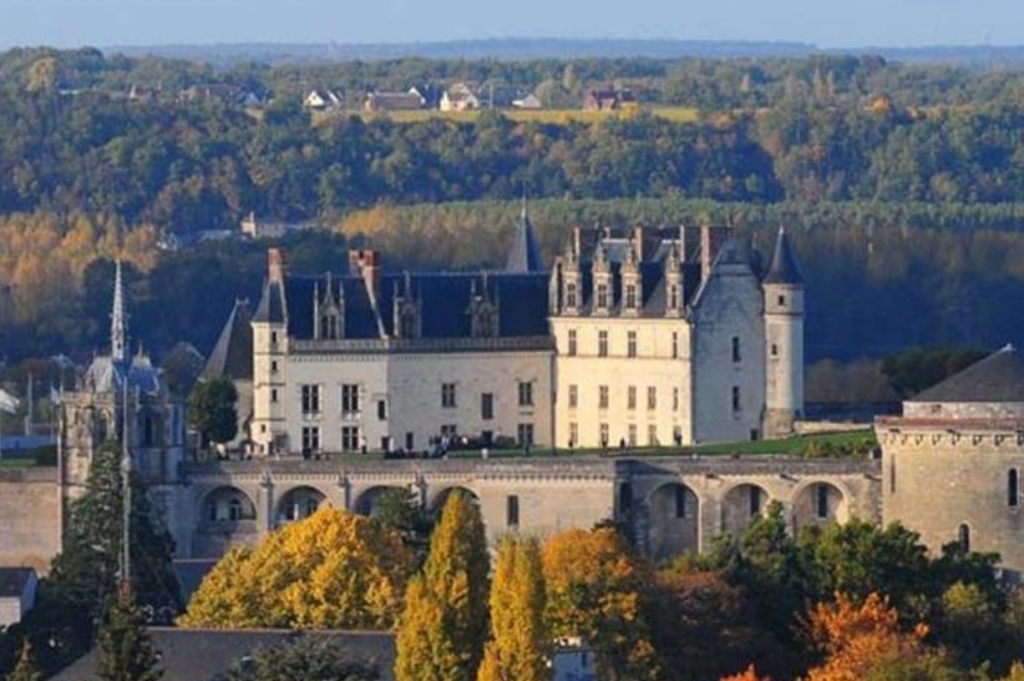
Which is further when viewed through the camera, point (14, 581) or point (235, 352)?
point (235, 352)

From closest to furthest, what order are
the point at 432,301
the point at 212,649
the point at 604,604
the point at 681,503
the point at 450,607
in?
1. the point at 212,649
2. the point at 450,607
3. the point at 604,604
4. the point at 681,503
5. the point at 432,301

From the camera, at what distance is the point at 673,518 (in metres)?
91.8

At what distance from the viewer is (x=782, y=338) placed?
9494 centimetres

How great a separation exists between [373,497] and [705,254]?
6.74 metres

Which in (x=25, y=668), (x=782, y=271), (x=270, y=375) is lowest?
(x=25, y=668)

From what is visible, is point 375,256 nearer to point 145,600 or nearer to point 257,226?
point 145,600

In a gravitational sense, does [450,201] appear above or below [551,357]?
above

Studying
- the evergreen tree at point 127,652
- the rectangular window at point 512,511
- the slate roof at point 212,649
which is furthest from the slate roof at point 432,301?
the evergreen tree at point 127,652

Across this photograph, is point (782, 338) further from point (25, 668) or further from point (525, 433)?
point (25, 668)

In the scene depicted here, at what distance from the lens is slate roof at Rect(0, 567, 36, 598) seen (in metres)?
80.9

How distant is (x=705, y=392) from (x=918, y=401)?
5.58 metres

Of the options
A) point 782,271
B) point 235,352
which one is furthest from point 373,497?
point 235,352

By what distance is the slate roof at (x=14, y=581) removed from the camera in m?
80.9

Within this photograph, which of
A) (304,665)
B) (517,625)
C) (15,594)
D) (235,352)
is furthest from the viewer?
(235,352)
